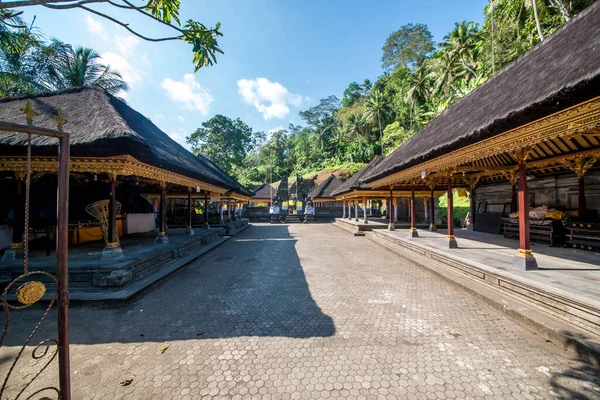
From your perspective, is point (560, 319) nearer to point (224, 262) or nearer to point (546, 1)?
point (224, 262)

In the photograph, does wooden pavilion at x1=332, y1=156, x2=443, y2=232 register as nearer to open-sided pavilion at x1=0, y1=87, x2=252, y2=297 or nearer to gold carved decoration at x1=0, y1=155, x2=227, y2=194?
open-sided pavilion at x1=0, y1=87, x2=252, y2=297

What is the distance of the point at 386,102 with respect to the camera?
125 feet

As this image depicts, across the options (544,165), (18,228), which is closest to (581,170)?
(544,165)

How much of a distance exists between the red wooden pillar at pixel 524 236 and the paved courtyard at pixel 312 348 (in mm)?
1207

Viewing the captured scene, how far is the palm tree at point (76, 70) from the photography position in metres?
16.0

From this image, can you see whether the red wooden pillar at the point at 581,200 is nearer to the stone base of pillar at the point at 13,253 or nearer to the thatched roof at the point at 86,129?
the thatched roof at the point at 86,129

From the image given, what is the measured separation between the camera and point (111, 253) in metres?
5.26

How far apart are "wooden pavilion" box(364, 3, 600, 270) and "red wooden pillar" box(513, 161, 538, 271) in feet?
0.05

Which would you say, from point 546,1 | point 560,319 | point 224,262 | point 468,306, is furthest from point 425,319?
point 546,1

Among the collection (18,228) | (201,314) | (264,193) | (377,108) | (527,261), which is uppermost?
(377,108)

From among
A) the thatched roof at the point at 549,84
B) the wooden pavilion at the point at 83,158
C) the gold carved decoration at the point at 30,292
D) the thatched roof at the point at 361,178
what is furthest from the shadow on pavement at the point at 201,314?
the thatched roof at the point at 361,178

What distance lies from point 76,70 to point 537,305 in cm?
2428

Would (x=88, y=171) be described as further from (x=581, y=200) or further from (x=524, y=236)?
(x=581, y=200)

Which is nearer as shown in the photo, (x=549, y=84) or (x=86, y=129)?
(x=549, y=84)
